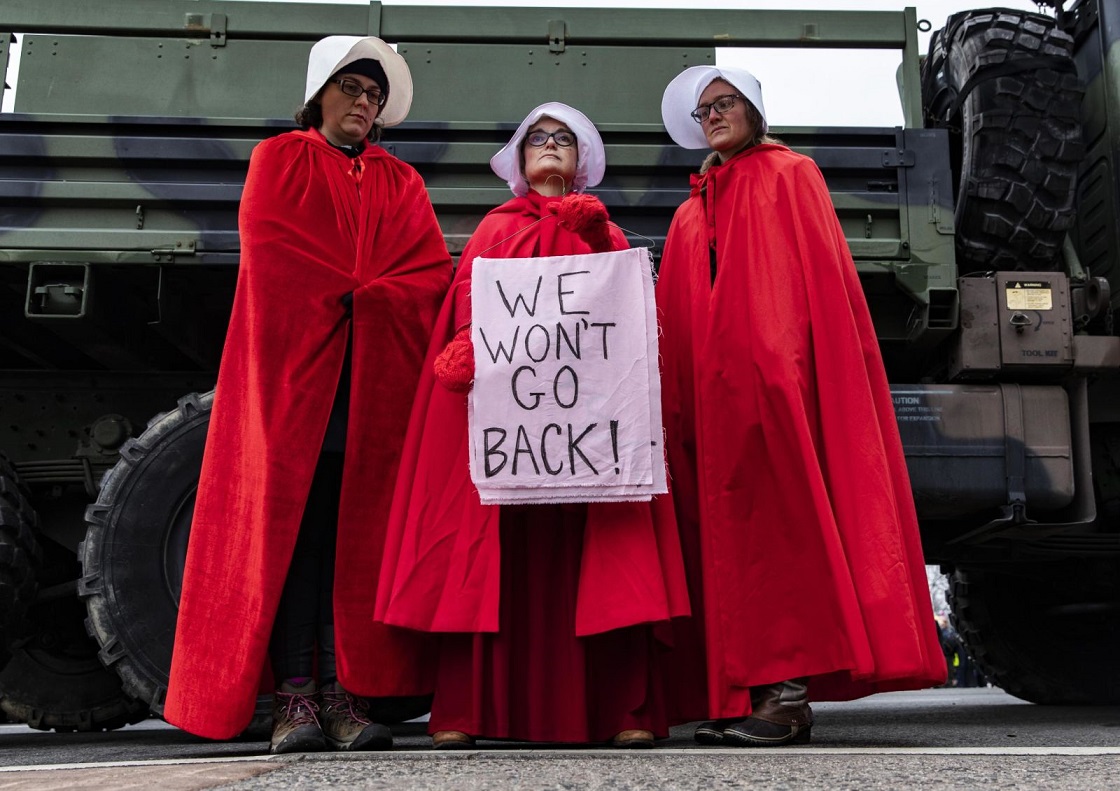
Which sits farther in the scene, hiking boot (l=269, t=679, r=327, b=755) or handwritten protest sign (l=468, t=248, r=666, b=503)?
handwritten protest sign (l=468, t=248, r=666, b=503)

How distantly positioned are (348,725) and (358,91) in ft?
6.09

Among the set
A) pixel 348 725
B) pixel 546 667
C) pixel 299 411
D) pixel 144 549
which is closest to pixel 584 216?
pixel 299 411

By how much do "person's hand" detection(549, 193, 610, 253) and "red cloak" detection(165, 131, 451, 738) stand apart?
535mm

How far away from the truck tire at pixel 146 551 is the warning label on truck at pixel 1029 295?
2.57 metres

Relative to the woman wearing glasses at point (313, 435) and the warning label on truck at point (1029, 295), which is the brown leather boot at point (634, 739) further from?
the warning label on truck at point (1029, 295)

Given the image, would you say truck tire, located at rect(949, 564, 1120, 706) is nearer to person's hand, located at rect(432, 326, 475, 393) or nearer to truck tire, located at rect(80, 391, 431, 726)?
truck tire, located at rect(80, 391, 431, 726)

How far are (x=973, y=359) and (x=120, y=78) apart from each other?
10.5 feet

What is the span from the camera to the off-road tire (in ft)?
12.9

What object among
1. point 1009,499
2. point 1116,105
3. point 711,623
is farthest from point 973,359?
point 711,623

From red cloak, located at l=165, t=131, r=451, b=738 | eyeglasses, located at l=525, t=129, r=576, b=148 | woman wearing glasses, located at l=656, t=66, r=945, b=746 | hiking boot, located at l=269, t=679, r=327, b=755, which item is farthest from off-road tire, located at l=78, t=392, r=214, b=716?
woman wearing glasses, located at l=656, t=66, r=945, b=746

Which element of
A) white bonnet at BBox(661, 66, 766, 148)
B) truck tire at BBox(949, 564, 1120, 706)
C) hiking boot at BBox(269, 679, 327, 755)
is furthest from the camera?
truck tire at BBox(949, 564, 1120, 706)

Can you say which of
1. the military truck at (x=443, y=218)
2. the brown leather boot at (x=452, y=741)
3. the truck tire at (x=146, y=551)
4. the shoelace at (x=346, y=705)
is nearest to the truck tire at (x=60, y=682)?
the military truck at (x=443, y=218)

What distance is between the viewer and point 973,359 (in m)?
4.42

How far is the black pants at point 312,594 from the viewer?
3.41 metres
